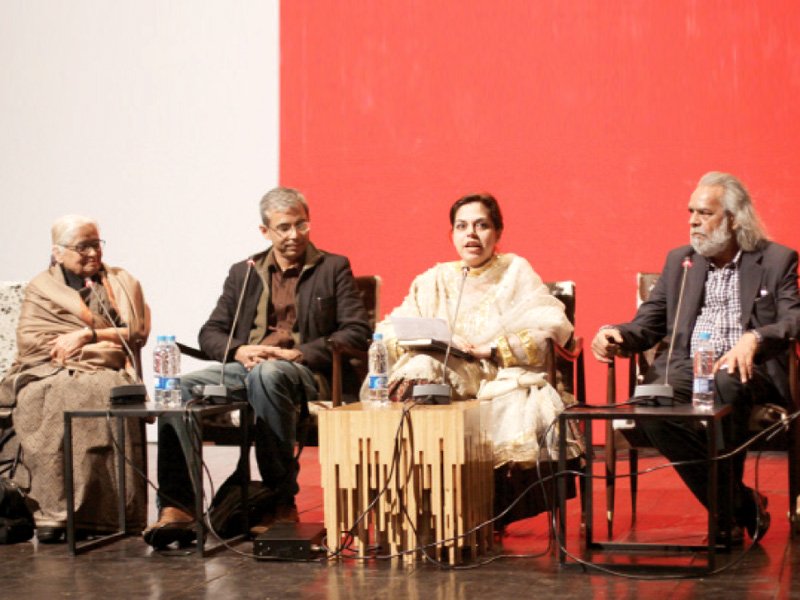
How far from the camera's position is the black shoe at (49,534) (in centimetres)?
392

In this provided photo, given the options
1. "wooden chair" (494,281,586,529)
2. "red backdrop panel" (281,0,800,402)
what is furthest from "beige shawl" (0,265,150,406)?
"red backdrop panel" (281,0,800,402)

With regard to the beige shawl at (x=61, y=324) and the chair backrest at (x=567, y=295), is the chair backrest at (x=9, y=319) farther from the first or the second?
the chair backrest at (x=567, y=295)

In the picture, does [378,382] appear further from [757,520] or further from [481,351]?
[757,520]

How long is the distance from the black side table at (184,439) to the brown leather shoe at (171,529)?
0.24 ft

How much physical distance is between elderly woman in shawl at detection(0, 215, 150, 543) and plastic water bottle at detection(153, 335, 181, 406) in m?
0.21

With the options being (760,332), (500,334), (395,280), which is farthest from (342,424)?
(395,280)

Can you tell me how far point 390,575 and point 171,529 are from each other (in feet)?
2.58

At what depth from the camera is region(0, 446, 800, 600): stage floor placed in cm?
305

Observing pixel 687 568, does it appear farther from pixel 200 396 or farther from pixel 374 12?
pixel 374 12

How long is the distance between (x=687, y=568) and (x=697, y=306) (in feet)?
3.29

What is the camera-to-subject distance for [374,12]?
5.98m

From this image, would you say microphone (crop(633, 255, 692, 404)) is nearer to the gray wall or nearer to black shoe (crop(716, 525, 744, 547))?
black shoe (crop(716, 525, 744, 547))

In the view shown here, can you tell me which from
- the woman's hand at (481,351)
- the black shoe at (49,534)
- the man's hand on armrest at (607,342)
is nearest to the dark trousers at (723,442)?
the man's hand on armrest at (607,342)

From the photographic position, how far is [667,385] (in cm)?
335
